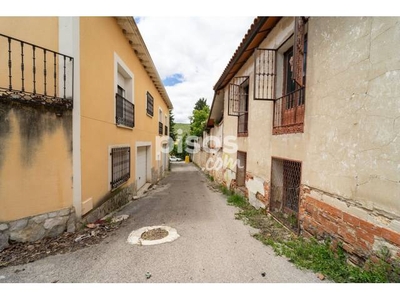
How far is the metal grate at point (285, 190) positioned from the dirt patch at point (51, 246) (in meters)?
3.95

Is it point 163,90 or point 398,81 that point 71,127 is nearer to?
point 398,81

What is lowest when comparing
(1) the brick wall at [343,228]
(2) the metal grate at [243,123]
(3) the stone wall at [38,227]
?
(3) the stone wall at [38,227]

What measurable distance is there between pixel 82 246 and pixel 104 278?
1.18m

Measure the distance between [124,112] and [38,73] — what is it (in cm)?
276

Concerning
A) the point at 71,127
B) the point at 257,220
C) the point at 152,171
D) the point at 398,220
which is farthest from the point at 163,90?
the point at 398,220

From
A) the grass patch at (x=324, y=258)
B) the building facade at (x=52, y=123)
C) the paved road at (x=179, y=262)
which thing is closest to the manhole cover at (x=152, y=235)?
the paved road at (x=179, y=262)

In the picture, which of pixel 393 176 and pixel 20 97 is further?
pixel 20 97

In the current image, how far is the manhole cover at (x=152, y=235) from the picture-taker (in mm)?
3588

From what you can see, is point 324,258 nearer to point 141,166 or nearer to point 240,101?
point 240,101

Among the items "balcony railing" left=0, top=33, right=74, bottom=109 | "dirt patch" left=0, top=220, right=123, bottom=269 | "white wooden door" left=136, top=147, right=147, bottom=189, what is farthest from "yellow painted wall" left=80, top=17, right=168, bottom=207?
"white wooden door" left=136, top=147, right=147, bottom=189

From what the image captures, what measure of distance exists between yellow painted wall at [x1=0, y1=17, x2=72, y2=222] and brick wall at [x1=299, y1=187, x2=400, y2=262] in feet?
15.1

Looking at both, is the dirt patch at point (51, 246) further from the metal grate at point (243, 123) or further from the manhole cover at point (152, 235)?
the metal grate at point (243, 123)

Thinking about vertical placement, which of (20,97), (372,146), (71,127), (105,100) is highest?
(105,100)

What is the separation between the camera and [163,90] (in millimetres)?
12359
